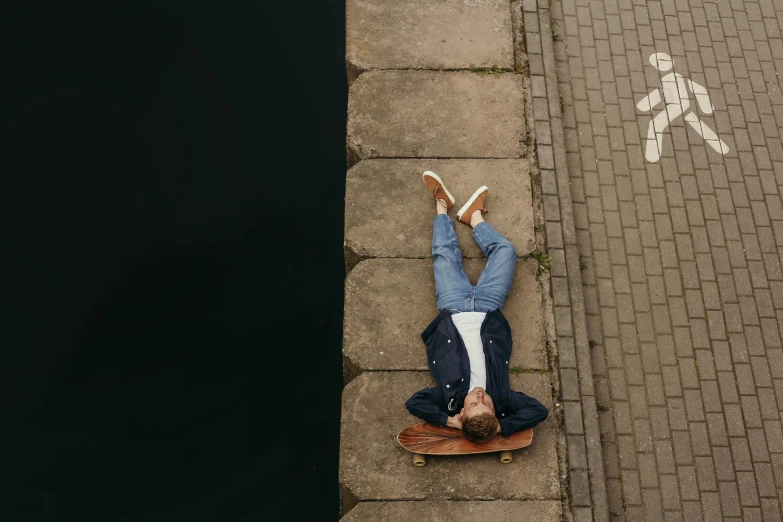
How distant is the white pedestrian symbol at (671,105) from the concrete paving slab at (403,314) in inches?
73.6

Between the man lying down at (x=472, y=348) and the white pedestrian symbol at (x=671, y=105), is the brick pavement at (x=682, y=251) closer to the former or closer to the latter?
the white pedestrian symbol at (x=671, y=105)

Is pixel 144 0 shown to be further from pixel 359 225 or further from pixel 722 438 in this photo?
pixel 722 438

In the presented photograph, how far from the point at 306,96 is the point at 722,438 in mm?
A: 4675

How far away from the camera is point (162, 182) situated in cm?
625

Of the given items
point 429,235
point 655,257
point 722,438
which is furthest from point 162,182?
point 722,438

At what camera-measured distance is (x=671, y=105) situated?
23.3 ft

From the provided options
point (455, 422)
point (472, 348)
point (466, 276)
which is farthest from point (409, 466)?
Answer: point (466, 276)

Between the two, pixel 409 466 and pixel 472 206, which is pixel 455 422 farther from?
pixel 472 206

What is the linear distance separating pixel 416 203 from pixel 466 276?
90cm

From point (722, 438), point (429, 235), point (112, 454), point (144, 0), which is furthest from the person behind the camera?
point (144, 0)

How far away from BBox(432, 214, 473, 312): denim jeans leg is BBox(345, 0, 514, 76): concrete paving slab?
1847 millimetres

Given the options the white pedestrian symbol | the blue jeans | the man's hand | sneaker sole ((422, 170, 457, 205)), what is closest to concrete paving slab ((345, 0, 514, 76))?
sneaker sole ((422, 170, 457, 205))

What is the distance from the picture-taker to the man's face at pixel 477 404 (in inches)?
209

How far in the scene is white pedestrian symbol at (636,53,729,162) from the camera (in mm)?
6930
